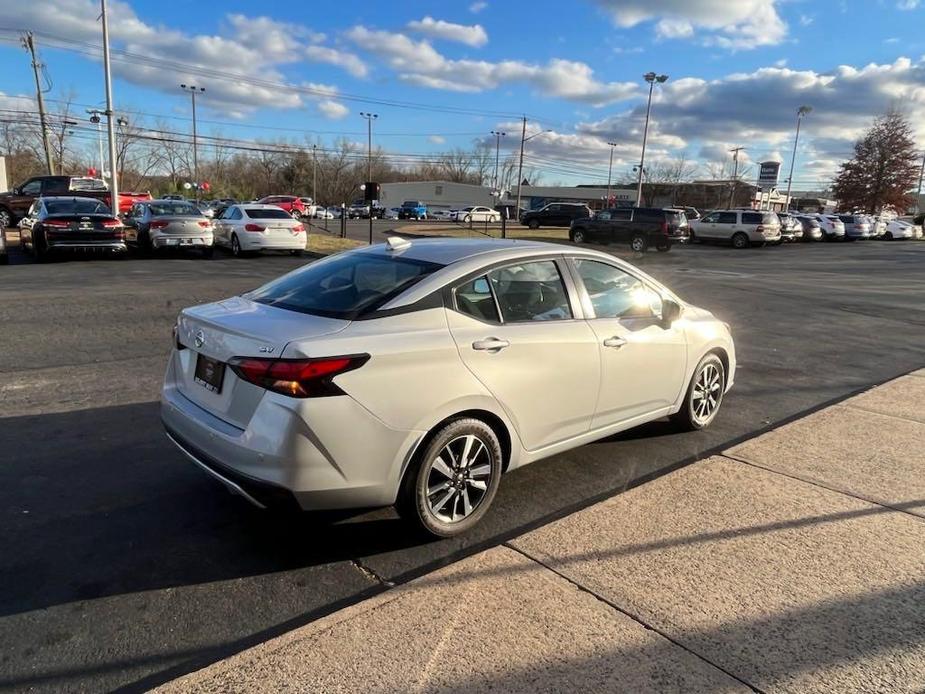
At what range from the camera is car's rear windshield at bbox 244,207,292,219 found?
19656mm

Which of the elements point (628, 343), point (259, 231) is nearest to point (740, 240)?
point (259, 231)

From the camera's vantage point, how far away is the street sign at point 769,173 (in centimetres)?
9294

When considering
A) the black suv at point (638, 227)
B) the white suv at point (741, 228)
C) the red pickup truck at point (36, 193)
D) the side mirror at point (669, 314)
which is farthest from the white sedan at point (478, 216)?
the side mirror at point (669, 314)

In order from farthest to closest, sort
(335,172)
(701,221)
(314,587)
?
1. (335,172)
2. (701,221)
3. (314,587)

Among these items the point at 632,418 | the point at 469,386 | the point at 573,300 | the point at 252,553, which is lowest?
the point at 252,553

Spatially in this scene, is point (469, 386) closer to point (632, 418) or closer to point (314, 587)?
point (314, 587)

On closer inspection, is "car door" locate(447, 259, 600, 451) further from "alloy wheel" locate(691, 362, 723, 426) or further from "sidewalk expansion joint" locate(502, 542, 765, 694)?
"alloy wheel" locate(691, 362, 723, 426)

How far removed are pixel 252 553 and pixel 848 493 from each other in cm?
362

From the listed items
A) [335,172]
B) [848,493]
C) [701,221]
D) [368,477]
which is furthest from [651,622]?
[335,172]

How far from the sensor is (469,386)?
3316 mm

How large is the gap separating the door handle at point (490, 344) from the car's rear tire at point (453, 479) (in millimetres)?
378

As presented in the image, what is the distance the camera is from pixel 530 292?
3920 mm

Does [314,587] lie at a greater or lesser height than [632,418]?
lesser

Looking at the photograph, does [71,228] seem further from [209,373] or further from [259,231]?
[209,373]
